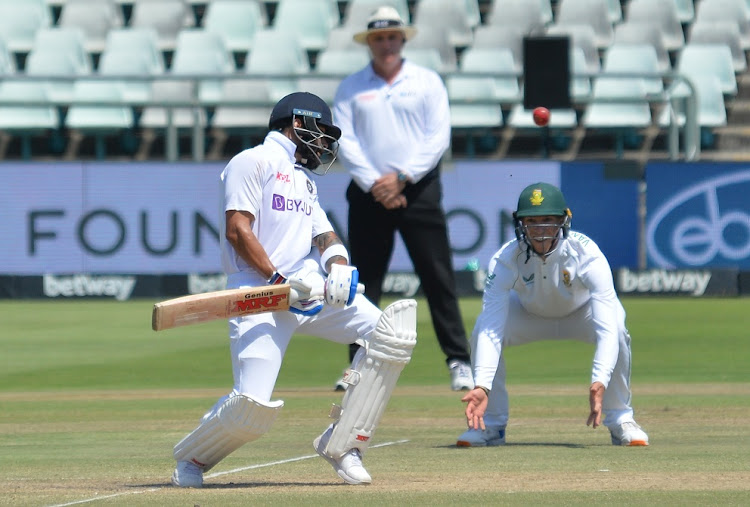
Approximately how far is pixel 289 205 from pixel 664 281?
1196 cm

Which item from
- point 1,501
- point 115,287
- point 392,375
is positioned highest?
point 392,375

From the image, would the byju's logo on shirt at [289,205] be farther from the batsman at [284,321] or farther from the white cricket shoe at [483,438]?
the white cricket shoe at [483,438]

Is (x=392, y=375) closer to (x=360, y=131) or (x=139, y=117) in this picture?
(x=360, y=131)

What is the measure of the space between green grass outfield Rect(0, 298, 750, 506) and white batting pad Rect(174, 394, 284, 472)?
15 cm

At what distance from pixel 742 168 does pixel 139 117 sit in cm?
827

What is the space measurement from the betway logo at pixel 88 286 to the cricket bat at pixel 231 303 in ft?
39.8

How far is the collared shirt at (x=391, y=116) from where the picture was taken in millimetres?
9680

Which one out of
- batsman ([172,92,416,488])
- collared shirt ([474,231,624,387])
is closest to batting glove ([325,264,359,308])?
batsman ([172,92,416,488])

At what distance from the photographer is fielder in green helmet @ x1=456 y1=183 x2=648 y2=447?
22.6 ft

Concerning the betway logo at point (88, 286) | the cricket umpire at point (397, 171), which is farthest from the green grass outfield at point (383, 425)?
the betway logo at point (88, 286)

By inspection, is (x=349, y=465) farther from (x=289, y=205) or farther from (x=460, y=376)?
(x=460, y=376)

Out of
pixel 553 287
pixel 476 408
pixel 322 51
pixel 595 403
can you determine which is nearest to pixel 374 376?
pixel 476 408

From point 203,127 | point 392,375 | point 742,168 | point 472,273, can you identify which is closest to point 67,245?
point 203,127

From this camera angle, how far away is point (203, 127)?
1920 cm
